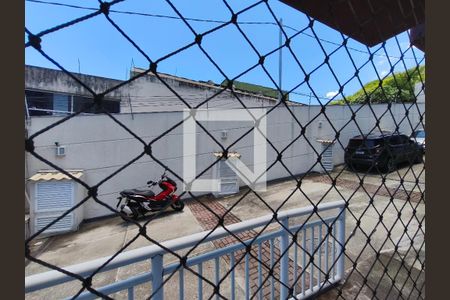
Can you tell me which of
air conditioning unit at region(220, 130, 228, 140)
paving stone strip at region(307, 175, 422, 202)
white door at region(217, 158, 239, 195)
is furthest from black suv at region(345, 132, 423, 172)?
air conditioning unit at region(220, 130, 228, 140)

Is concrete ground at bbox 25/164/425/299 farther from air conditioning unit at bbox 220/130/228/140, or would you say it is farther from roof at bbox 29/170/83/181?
air conditioning unit at bbox 220/130/228/140

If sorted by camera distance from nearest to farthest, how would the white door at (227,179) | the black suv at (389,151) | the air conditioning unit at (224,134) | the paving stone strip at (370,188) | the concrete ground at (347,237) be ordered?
the black suv at (389,151) < the concrete ground at (347,237) < the paving stone strip at (370,188) < the white door at (227,179) < the air conditioning unit at (224,134)

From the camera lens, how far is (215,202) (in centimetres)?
561

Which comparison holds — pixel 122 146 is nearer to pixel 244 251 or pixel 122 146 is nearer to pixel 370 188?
pixel 244 251

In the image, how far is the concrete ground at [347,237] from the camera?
1.97m

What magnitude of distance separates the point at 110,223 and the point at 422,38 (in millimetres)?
5371

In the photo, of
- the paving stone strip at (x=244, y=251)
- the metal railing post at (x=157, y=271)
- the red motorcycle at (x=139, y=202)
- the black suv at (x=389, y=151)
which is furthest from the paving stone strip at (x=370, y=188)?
the metal railing post at (x=157, y=271)

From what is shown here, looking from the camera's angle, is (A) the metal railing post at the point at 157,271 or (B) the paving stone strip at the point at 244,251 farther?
(B) the paving stone strip at the point at 244,251

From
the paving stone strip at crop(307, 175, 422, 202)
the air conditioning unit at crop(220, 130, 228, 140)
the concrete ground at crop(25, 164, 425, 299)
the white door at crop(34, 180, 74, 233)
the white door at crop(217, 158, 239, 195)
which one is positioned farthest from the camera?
the air conditioning unit at crop(220, 130, 228, 140)

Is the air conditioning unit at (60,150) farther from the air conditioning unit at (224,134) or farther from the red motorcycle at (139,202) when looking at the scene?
the air conditioning unit at (224,134)

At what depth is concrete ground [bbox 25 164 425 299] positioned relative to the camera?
1.97 meters

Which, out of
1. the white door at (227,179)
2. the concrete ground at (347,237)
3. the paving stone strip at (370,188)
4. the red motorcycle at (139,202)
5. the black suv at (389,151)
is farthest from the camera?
the white door at (227,179)

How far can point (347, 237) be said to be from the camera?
118 inches

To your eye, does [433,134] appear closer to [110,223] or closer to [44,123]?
[110,223]
